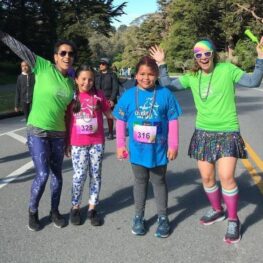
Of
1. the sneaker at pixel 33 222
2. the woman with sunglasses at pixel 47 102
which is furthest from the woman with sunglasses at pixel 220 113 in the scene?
the sneaker at pixel 33 222

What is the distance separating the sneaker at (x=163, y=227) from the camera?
4.39 meters

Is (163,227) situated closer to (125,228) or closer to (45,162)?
(125,228)

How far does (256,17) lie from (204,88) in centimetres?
6493

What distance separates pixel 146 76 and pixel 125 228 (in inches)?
60.3

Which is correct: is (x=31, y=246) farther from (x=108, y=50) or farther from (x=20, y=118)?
(x=108, y=50)

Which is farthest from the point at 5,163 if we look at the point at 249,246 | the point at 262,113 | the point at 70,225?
the point at 262,113

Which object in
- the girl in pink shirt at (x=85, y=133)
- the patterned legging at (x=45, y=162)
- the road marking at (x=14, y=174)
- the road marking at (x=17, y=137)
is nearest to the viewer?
the patterned legging at (x=45, y=162)

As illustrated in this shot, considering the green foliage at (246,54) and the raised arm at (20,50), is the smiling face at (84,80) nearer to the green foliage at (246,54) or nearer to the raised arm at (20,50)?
the raised arm at (20,50)

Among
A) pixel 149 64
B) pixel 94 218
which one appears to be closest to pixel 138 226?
pixel 94 218

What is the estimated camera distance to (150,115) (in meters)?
4.30

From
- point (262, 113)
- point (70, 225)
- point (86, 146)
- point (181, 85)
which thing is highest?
point (181, 85)

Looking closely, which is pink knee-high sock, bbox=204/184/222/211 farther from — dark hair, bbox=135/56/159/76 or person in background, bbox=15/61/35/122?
person in background, bbox=15/61/35/122

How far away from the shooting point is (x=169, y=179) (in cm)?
669

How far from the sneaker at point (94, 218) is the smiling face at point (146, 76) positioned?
146cm
